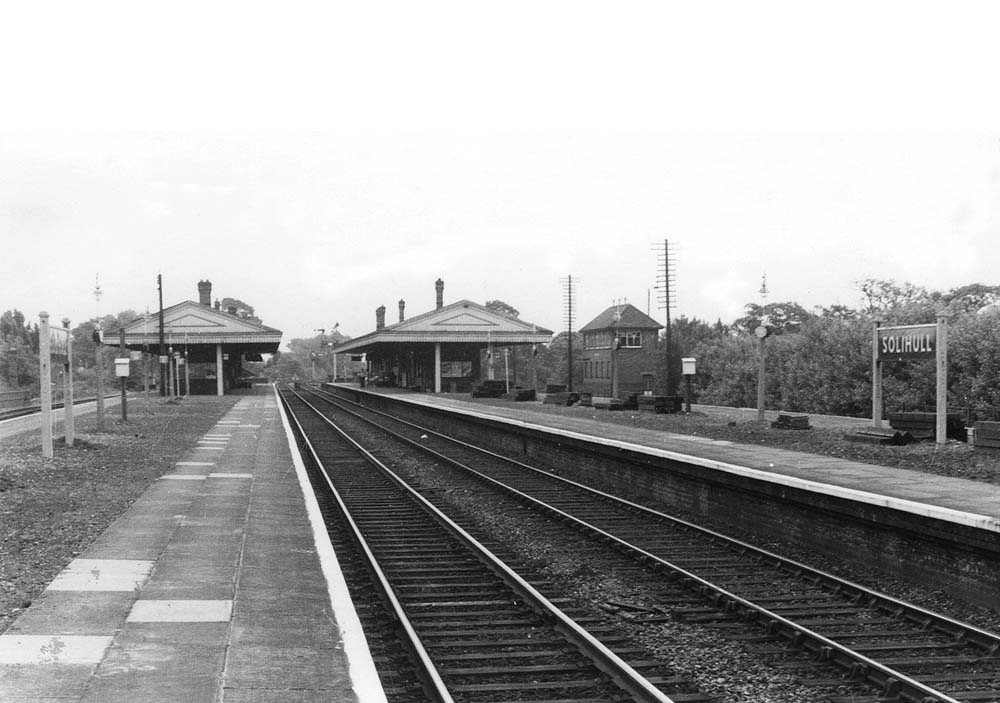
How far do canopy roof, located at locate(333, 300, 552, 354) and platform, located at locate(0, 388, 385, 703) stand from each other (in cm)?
5182

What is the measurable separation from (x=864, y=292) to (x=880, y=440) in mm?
45819

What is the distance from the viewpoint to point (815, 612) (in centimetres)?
839

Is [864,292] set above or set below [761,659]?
above

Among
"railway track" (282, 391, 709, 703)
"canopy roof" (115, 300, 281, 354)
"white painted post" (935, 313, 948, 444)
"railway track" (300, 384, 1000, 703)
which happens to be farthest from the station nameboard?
"canopy roof" (115, 300, 281, 354)

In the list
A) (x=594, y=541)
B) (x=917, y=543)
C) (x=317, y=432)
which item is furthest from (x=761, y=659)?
(x=317, y=432)

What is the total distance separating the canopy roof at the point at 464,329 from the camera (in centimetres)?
6494

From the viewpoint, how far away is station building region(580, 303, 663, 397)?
81.1m

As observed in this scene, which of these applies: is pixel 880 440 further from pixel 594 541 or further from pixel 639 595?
pixel 639 595

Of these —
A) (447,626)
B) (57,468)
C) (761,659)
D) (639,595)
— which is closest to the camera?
(761,659)

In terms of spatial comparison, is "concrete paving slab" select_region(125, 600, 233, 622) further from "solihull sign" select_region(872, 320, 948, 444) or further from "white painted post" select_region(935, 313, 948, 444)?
"white painted post" select_region(935, 313, 948, 444)

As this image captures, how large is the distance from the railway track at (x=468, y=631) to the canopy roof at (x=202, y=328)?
5354cm

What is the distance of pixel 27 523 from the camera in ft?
38.3

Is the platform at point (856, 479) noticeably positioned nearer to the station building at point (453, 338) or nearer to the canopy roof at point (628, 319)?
the station building at point (453, 338)

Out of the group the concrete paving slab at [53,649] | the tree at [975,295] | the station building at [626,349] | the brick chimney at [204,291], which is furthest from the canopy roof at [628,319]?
the concrete paving slab at [53,649]
